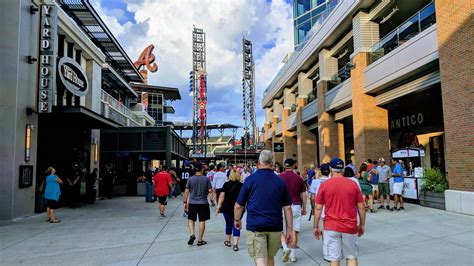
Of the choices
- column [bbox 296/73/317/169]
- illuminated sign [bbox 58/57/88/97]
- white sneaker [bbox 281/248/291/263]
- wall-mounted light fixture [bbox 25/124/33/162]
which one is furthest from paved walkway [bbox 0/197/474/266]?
column [bbox 296/73/317/169]

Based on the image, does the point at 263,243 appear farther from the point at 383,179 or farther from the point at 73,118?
the point at 73,118

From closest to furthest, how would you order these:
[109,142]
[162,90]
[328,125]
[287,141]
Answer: [109,142] < [328,125] < [287,141] < [162,90]

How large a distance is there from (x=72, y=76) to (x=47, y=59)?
6.40ft

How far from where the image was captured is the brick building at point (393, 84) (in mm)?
10711

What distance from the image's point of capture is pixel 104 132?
19.4m

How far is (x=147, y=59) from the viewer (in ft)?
192

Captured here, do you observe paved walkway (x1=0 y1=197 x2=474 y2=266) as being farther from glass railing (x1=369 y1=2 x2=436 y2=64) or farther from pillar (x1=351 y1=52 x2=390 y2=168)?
glass railing (x1=369 y1=2 x2=436 y2=64)

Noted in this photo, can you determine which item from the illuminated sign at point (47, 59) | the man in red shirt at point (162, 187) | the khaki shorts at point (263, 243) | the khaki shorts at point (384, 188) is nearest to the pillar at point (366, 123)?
the khaki shorts at point (384, 188)

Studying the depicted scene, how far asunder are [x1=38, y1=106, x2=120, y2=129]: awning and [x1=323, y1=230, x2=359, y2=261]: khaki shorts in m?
10.2

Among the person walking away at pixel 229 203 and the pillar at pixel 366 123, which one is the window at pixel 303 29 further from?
the person walking away at pixel 229 203

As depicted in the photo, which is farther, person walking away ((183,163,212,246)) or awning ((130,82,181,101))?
awning ((130,82,181,101))

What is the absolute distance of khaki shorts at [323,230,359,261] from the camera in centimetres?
416

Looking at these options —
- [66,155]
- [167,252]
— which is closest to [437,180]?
[167,252]

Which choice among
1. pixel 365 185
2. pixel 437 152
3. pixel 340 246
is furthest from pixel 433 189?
pixel 340 246
